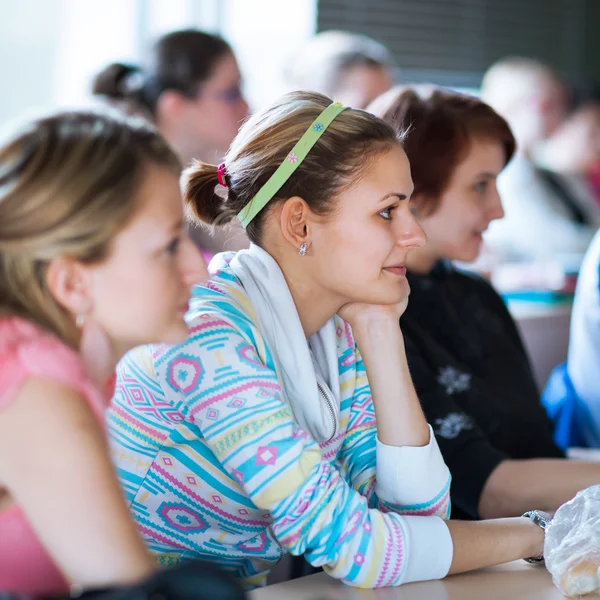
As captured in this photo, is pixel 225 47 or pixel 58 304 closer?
pixel 58 304

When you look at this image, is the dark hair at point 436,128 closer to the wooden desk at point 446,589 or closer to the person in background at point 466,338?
the person in background at point 466,338

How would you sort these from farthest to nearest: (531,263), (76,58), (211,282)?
(531,263) → (76,58) → (211,282)

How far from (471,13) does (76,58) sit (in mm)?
1887

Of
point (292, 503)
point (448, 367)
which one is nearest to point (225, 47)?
point (448, 367)

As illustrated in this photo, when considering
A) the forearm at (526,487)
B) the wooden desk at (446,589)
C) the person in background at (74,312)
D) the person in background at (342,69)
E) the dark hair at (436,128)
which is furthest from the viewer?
the person in background at (342,69)

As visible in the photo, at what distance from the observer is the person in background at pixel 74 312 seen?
28.5 inches

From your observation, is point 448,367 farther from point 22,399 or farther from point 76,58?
point 76,58

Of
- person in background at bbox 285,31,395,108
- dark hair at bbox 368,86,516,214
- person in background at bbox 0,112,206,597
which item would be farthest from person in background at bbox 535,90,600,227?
person in background at bbox 0,112,206,597

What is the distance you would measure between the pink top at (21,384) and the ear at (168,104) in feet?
5.96

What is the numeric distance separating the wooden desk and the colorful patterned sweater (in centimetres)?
2

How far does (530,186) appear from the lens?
371cm

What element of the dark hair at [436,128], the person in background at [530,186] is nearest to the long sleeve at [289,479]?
the dark hair at [436,128]

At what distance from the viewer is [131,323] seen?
862 mm

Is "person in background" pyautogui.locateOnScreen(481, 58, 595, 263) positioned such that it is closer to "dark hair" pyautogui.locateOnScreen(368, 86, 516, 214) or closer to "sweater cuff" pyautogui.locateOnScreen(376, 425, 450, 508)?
"dark hair" pyautogui.locateOnScreen(368, 86, 516, 214)
